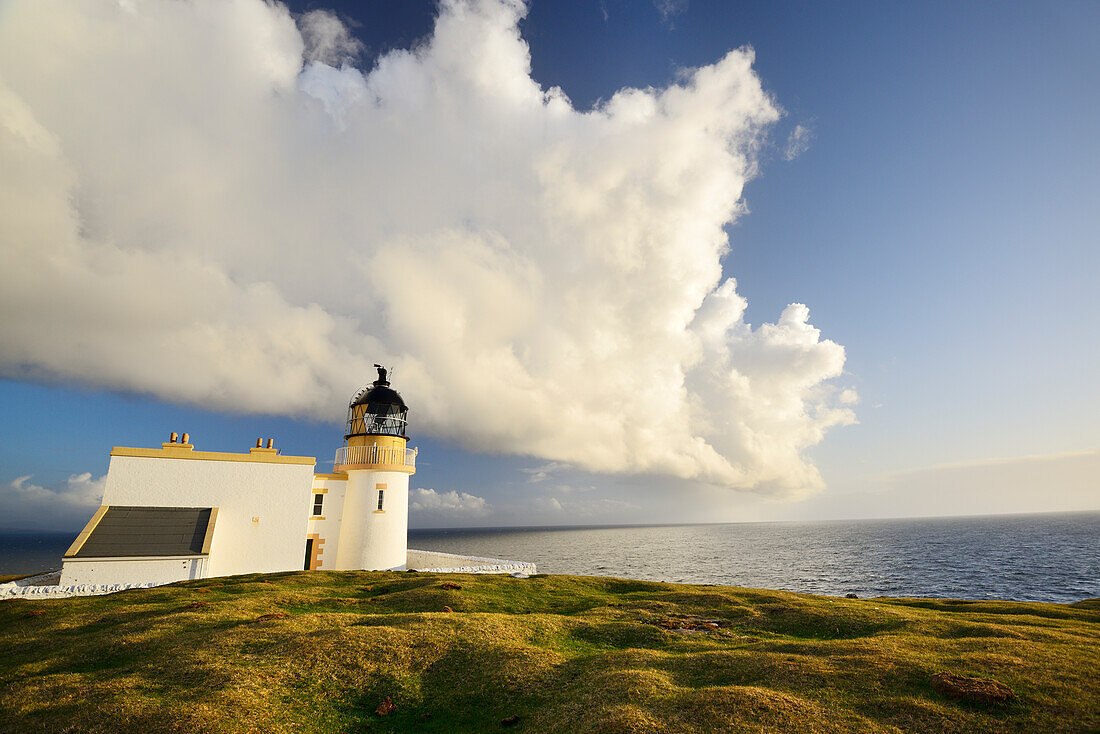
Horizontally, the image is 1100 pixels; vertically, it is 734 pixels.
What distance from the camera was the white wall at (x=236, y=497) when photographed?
3259cm

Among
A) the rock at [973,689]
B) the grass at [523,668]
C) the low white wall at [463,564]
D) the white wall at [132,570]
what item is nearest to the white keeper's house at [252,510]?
the white wall at [132,570]

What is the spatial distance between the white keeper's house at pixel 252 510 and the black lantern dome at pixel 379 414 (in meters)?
0.09

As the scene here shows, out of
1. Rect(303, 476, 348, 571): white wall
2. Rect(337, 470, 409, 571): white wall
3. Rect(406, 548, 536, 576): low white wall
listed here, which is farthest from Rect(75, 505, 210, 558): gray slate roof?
Rect(406, 548, 536, 576): low white wall

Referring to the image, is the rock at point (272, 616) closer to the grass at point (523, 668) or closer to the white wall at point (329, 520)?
the grass at point (523, 668)

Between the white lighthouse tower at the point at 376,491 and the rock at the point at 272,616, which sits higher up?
the white lighthouse tower at the point at 376,491

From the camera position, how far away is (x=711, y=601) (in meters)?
25.6

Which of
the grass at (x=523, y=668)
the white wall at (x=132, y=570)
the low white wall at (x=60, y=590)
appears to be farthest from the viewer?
the white wall at (x=132, y=570)

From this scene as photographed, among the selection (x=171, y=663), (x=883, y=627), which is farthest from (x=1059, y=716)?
(x=171, y=663)

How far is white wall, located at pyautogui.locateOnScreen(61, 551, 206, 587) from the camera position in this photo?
2816 cm

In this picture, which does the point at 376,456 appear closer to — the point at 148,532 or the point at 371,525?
the point at 371,525

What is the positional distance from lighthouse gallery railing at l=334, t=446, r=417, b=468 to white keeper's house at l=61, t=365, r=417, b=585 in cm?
8

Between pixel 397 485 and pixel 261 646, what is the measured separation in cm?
2292

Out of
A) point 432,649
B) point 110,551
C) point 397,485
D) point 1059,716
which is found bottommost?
point 1059,716

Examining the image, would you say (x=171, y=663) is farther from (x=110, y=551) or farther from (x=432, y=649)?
(x=110, y=551)
